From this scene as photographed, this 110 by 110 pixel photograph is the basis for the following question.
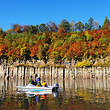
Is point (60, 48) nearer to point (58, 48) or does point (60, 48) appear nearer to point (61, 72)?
point (58, 48)

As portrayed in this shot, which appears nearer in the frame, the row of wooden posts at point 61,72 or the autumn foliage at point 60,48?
the row of wooden posts at point 61,72

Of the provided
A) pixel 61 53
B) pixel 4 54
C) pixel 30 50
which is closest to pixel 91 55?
pixel 61 53

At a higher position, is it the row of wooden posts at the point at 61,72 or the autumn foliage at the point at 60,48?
the autumn foliage at the point at 60,48

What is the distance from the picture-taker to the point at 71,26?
472 feet

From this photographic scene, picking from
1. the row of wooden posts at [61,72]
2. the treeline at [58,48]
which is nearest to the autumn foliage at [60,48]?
the treeline at [58,48]

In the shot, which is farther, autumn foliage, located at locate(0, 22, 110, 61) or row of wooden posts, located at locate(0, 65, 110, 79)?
autumn foliage, located at locate(0, 22, 110, 61)

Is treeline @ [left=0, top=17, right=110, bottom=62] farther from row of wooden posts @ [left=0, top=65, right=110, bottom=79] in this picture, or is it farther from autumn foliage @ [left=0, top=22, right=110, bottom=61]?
row of wooden posts @ [left=0, top=65, right=110, bottom=79]

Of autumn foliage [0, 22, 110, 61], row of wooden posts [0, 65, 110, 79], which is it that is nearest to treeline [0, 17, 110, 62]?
autumn foliage [0, 22, 110, 61]

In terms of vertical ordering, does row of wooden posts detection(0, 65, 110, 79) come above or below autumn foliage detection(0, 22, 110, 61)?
below

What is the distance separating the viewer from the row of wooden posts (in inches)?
2731

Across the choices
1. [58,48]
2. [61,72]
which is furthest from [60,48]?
[61,72]

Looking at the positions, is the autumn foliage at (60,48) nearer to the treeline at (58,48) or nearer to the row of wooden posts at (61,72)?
the treeline at (58,48)

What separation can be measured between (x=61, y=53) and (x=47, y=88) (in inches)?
2080

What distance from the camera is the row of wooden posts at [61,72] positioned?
6938cm
